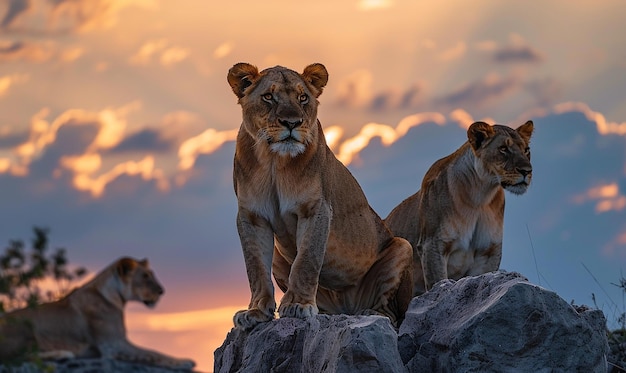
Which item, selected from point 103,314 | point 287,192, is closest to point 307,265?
point 287,192

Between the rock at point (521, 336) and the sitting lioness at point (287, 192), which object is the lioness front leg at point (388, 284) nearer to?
the sitting lioness at point (287, 192)

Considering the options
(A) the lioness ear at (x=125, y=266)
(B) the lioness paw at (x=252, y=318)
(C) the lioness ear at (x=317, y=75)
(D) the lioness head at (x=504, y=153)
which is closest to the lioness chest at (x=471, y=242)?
(D) the lioness head at (x=504, y=153)

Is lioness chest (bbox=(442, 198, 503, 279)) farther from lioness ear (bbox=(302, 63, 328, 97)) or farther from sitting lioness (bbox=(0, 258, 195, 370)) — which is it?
sitting lioness (bbox=(0, 258, 195, 370))

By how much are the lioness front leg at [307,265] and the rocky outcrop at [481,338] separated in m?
0.39

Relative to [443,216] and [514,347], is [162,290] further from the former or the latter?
[514,347]

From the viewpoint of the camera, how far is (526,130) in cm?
1123

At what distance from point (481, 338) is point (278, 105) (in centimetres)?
212

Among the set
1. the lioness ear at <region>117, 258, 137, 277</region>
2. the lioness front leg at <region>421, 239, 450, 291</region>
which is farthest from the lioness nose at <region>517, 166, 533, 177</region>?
the lioness ear at <region>117, 258, 137, 277</region>

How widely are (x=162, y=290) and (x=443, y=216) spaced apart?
911 cm

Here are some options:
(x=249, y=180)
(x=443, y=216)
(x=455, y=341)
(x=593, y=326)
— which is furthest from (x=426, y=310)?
(x=443, y=216)

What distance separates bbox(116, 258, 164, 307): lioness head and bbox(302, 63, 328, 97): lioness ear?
10.8m

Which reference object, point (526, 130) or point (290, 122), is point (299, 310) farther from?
point (526, 130)

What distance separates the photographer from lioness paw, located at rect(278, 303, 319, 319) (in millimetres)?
7875

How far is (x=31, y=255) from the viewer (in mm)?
7605
